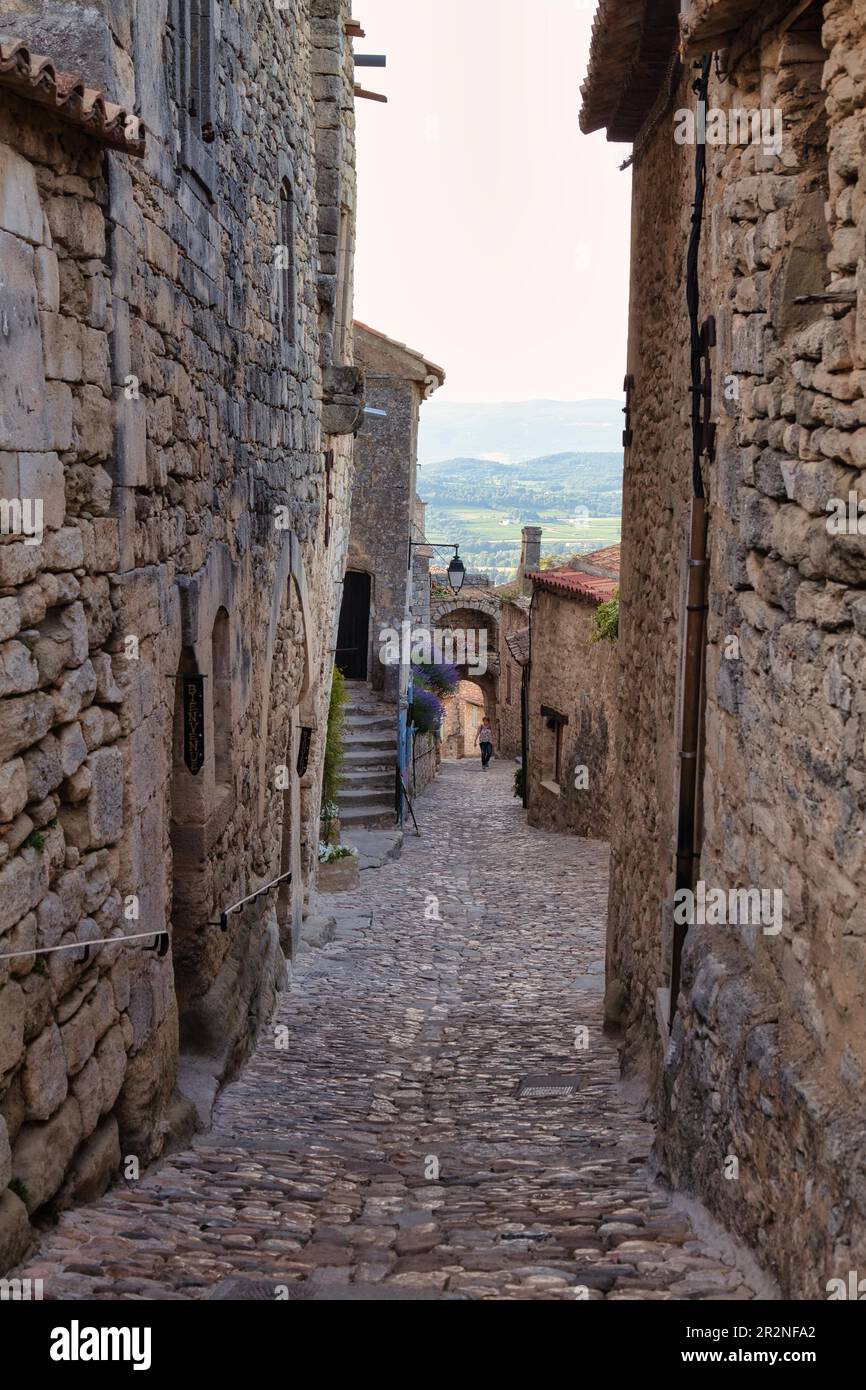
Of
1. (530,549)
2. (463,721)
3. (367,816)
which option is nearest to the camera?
(367,816)

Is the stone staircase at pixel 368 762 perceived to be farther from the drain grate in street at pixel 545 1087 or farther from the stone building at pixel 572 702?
the drain grate in street at pixel 545 1087

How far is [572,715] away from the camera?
1898 centimetres

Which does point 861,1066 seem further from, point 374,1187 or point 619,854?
point 619,854

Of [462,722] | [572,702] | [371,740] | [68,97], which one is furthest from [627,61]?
[462,722]

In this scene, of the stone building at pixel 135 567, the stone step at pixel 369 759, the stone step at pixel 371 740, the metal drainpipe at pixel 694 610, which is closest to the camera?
the stone building at pixel 135 567

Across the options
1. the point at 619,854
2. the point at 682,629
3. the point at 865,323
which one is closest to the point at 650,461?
the point at 682,629

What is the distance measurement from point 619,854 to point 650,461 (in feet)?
8.33

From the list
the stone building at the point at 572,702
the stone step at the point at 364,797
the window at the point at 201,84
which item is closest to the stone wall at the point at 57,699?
the window at the point at 201,84

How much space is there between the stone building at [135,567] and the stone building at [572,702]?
8.54 m

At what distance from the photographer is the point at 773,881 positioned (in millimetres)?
4145

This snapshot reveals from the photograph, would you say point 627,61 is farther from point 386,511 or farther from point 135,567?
point 386,511

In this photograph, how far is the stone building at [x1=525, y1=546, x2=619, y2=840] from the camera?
17.3 meters

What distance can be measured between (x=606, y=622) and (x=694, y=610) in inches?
418

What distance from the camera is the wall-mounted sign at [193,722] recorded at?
6.12 metres
